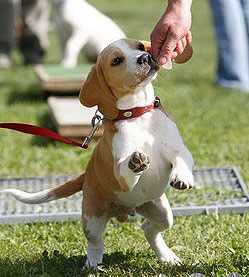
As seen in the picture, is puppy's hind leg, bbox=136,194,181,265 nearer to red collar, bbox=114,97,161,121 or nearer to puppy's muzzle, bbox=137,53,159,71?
red collar, bbox=114,97,161,121

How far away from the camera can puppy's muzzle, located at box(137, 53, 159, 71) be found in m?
2.84

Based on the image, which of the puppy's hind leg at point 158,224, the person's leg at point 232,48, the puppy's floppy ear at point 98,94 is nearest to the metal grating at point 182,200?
the puppy's hind leg at point 158,224

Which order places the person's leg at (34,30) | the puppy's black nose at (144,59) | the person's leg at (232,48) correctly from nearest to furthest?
1. the puppy's black nose at (144,59)
2. the person's leg at (232,48)
3. the person's leg at (34,30)

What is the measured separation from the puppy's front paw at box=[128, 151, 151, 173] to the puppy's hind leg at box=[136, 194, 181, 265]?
1.43 feet

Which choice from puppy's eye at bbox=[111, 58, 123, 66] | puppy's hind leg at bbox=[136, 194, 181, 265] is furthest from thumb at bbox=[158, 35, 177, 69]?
puppy's hind leg at bbox=[136, 194, 181, 265]

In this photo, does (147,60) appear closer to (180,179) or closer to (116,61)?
(116,61)

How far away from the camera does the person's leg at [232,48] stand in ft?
24.7

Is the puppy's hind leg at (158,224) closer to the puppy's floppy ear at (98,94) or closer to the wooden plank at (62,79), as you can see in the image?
the puppy's floppy ear at (98,94)

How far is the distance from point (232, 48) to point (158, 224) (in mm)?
4831

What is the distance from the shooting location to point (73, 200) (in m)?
4.38

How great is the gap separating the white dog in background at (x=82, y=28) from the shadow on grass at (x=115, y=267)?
4400 mm

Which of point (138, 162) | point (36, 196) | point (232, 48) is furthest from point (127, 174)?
point (232, 48)

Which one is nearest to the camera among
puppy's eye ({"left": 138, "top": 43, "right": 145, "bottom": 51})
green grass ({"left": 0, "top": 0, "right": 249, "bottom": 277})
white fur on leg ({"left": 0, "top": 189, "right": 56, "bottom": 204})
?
puppy's eye ({"left": 138, "top": 43, "right": 145, "bottom": 51})

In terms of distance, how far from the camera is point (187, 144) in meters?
5.58
